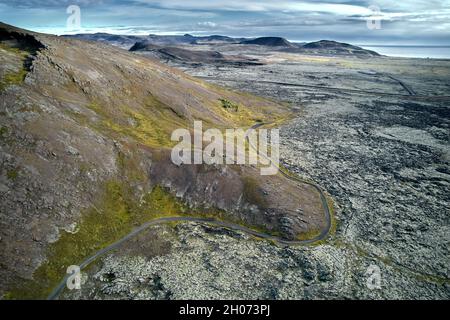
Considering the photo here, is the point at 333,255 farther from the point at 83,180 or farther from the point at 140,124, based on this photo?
the point at 140,124

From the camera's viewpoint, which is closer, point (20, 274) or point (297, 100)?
point (20, 274)

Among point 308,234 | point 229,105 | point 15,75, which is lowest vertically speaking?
point 308,234

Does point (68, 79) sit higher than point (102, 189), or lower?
higher

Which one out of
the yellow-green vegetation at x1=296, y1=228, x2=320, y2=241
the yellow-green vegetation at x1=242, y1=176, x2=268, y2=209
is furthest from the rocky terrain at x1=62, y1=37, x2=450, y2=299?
the yellow-green vegetation at x1=242, y1=176, x2=268, y2=209

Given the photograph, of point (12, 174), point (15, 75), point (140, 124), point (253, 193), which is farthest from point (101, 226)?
point (15, 75)
